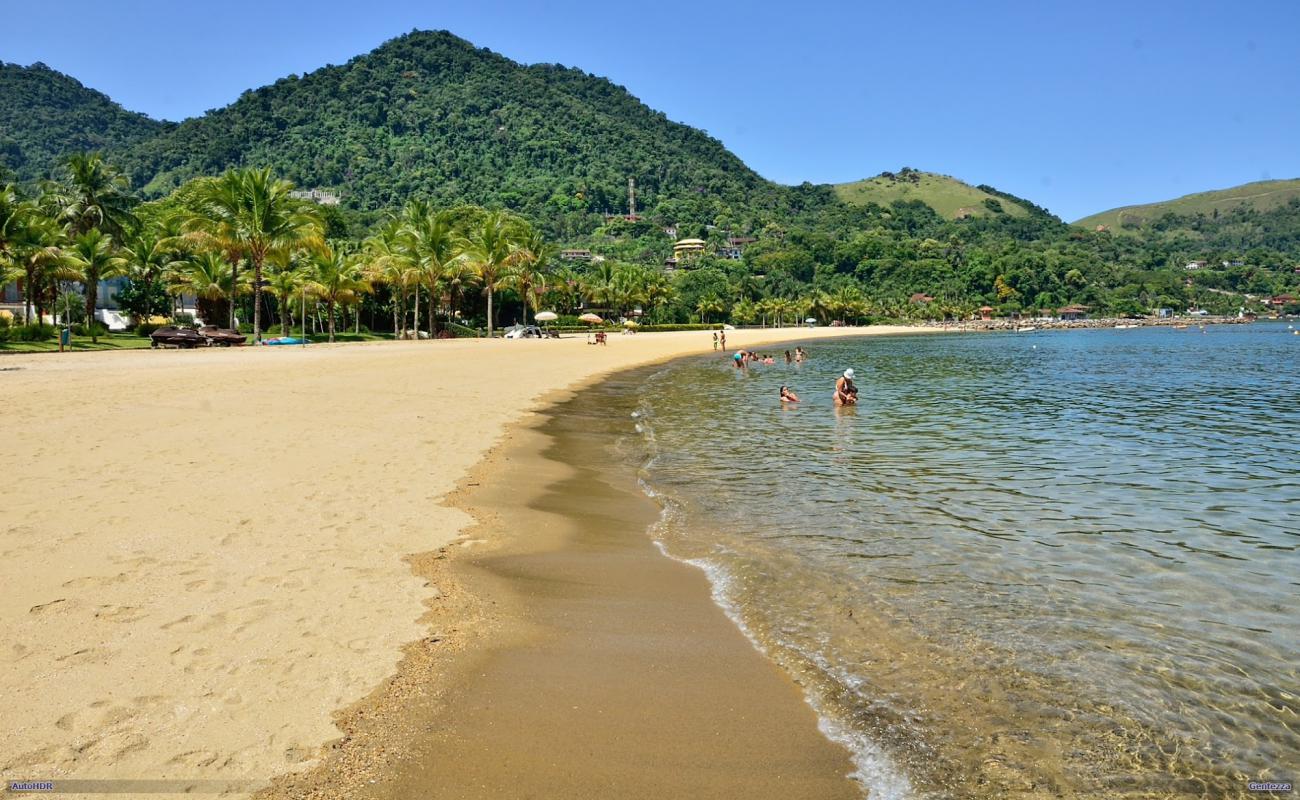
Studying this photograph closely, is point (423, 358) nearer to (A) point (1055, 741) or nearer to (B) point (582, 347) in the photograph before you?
(B) point (582, 347)

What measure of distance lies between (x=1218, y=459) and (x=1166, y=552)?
25.0 feet

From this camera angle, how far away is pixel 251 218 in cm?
4591

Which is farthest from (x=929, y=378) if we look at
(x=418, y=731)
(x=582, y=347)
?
(x=418, y=731)

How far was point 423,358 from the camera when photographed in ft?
122

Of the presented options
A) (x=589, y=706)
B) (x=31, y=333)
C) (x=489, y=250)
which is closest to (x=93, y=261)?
(x=31, y=333)

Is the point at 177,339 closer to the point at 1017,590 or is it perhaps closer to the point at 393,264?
the point at 393,264

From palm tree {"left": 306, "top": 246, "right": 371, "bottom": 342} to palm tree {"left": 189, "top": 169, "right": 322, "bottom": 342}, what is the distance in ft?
14.6

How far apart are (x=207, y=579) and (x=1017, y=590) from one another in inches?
265

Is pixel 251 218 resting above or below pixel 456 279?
above

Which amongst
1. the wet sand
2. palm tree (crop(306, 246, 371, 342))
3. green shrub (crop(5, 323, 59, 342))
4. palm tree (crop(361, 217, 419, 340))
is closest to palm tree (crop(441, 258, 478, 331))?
palm tree (crop(361, 217, 419, 340))

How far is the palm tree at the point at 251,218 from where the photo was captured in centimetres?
Answer: 4584

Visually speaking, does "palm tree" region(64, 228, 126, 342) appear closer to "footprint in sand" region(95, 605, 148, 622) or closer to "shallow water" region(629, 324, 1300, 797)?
"shallow water" region(629, 324, 1300, 797)

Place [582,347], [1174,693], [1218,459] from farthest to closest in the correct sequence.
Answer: [582,347] < [1218,459] < [1174,693]

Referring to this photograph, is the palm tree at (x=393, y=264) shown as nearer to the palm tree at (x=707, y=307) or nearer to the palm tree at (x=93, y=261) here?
the palm tree at (x=93, y=261)
